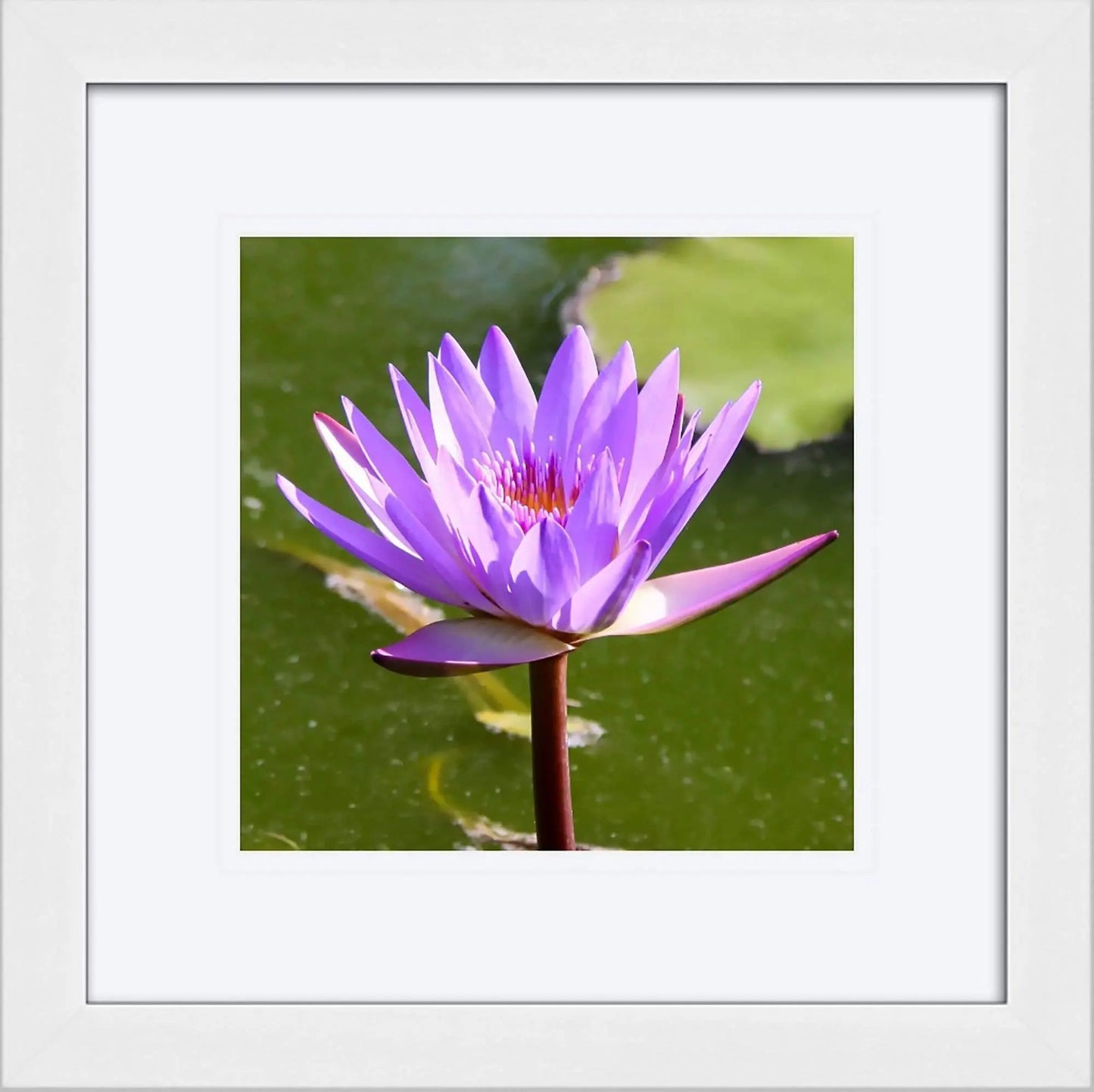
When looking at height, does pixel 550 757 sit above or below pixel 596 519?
below

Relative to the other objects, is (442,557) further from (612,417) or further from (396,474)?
(612,417)

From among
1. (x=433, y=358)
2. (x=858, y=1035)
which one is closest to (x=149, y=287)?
(x=433, y=358)

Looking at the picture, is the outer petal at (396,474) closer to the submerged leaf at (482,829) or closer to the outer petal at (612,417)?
the outer petal at (612,417)

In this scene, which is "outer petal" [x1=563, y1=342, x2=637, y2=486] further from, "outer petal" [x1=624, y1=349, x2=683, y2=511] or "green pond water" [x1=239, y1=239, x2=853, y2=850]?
"green pond water" [x1=239, y1=239, x2=853, y2=850]

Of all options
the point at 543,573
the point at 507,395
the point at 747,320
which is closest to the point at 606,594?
the point at 543,573

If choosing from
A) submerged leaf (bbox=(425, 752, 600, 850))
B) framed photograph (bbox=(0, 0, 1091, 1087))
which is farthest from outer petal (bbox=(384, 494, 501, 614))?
submerged leaf (bbox=(425, 752, 600, 850))

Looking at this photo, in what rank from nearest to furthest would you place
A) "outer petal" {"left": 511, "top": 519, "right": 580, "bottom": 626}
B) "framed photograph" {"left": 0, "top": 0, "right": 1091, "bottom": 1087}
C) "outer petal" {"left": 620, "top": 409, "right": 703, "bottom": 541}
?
"outer petal" {"left": 511, "top": 519, "right": 580, "bottom": 626}
"outer petal" {"left": 620, "top": 409, "right": 703, "bottom": 541}
"framed photograph" {"left": 0, "top": 0, "right": 1091, "bottom": 1087}

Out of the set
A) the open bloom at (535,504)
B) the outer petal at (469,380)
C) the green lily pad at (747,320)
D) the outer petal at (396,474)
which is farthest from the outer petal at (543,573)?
the green lily pad at (747,320)
